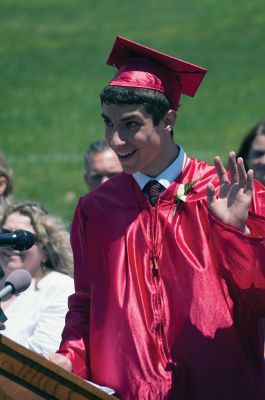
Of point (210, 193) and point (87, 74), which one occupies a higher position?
point (210, 193)

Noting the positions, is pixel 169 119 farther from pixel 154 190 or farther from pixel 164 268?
pixel 164 268

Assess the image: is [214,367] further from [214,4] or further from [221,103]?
[214,4]

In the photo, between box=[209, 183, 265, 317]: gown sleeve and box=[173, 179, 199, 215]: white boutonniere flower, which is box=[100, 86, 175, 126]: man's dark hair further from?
box=[209, 183, 265, 317]: gown sleeve

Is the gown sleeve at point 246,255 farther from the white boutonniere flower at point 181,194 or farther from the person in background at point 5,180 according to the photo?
the person in background at point 5,180

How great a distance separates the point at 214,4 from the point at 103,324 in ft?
82.4

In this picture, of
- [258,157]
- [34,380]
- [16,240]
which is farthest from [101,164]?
[34,380]

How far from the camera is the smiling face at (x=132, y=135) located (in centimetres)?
514

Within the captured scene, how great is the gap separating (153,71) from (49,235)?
8.07 feet

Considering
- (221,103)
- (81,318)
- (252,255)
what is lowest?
(221,103)

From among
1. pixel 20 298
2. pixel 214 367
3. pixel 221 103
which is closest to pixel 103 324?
pixel 214 367

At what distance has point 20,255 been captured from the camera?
7.29 m

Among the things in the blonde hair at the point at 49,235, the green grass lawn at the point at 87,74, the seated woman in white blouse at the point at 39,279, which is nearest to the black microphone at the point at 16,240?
the seated woman in white blouse at the point at 39,279

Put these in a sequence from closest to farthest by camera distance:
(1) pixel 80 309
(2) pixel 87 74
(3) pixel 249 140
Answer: (1) pixel 80 309 → (3) pixel 249 140 → (2) pixel 87 74

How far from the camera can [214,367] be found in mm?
5074
